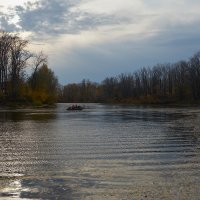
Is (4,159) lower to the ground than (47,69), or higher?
lower

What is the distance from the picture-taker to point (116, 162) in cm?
1577

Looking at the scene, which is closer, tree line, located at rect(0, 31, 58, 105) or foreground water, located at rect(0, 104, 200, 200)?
foreground water, located at rect(0, 104, 200, 200)

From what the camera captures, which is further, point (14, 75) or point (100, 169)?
point (14, 75)

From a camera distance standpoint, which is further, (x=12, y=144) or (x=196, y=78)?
(x=196, y=78)

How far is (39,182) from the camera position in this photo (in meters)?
11.9

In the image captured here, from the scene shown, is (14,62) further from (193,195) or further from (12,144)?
(193,195)

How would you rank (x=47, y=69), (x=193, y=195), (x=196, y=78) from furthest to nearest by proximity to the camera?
1. (x=196, y=78)
2. (x=47, y=69)
3. (x=193, y=195)

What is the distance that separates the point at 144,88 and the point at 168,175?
613 feet

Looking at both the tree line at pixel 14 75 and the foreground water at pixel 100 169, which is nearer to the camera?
the foreground water at pixel 100 169

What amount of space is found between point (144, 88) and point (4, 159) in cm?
18352

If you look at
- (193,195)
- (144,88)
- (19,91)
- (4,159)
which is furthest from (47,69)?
(193,195)

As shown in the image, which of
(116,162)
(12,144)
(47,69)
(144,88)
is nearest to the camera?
(116,162)

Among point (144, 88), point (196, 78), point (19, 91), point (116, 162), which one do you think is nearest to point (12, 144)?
point (116, 162)

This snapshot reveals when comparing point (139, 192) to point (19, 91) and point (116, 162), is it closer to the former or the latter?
point (116, 162)
